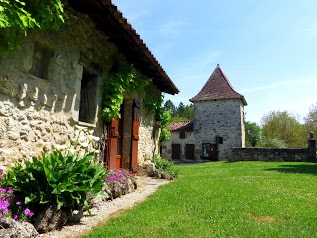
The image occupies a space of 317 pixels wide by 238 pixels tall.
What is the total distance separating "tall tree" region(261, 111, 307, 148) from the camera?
3300 cm

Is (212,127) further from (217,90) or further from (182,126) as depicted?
(217,90)

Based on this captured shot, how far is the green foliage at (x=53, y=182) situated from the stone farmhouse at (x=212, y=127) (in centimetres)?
2168

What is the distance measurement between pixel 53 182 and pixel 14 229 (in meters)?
0.71

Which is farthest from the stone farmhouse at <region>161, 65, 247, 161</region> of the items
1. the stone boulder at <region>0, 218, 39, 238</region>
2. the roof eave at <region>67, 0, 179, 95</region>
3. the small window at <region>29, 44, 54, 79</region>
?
the stone boulder at <region>0, 218, 39, 238</region>

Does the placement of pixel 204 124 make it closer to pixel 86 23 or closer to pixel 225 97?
pixel 225 97

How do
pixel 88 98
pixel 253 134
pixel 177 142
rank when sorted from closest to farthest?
pixel 88 98
pixel 177 142
pixel 253 134

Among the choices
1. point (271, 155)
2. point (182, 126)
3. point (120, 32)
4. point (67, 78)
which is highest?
point (120, 32)

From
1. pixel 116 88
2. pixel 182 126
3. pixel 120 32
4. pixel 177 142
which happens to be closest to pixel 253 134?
pixel 182 126

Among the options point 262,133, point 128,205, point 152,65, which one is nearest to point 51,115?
point 128,205

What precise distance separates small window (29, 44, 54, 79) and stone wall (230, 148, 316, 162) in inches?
754

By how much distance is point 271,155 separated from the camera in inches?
789

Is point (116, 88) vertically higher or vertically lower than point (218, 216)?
higher

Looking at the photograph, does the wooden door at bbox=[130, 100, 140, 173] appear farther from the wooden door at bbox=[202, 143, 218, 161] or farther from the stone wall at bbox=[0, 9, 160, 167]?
the wooden door at bbox=[202, 143, 218, 161]

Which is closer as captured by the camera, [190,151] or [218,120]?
[218,120]
